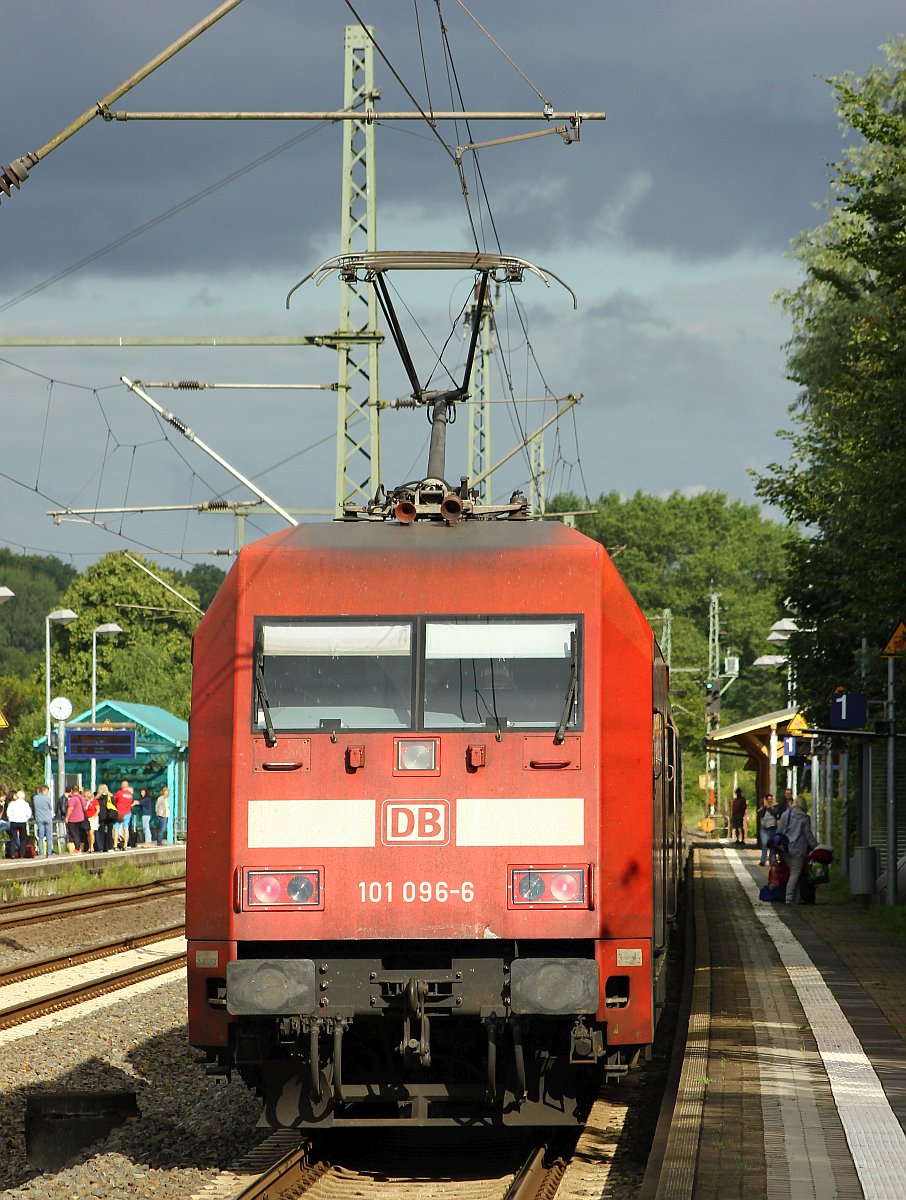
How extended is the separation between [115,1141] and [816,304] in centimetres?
2768

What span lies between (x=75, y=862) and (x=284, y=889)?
26345 mm

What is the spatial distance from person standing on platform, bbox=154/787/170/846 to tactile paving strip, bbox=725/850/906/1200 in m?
30.6

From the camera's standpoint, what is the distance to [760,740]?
52.9m

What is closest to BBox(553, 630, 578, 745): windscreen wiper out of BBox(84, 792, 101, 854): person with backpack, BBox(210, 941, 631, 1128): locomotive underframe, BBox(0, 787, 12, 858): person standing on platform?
BBox(210, 941, 631, 1128): locomotive underframe

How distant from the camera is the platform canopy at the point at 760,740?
46.2 m

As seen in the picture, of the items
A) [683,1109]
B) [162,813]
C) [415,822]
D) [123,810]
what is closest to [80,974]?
[683,1109]

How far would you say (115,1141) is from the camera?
9883mm

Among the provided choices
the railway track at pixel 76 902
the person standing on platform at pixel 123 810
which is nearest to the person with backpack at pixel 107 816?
the person standing on platform at pixel 123 810

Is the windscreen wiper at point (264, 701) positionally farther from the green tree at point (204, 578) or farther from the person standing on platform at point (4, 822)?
the green tree at point (204, 578)

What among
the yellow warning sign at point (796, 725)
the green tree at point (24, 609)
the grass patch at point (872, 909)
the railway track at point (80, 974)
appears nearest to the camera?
the railway track at point (80, 974)

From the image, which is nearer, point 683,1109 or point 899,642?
point 683,1109

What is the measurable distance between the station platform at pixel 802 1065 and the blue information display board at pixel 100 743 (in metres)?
24.5

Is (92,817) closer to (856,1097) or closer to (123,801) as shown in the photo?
(123,801)

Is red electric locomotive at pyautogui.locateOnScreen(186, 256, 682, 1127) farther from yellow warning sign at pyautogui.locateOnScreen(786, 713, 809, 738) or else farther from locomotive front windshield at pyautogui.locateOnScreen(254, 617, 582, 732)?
yellow warning sign at pyautogui.locateOnScreen(786, 713, 809, 738)
